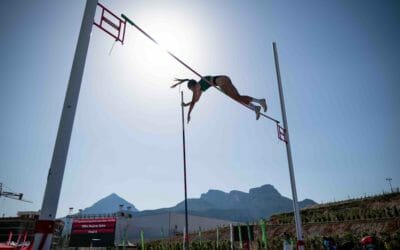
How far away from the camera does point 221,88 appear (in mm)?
7324

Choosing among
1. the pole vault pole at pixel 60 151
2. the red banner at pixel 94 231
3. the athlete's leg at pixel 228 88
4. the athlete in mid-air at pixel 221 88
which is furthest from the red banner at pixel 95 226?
the pole vault pole at pixel 60 151

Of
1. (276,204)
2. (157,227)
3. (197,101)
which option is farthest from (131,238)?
(276,204)

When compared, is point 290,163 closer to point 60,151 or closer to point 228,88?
Result: point 228,88

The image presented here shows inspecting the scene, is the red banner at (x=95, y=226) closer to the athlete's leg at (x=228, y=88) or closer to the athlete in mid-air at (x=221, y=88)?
the athlete in mid-air at (x=221, y=88)

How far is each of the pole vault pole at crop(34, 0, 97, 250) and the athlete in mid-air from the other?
12.5ft

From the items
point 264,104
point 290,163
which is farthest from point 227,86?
point 290,163

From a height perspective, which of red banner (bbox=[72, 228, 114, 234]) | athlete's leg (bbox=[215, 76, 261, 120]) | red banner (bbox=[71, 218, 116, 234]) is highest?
athlete's leg (bbox=[215, 76, 261, 120])

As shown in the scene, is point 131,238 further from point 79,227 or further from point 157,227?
point 79,227

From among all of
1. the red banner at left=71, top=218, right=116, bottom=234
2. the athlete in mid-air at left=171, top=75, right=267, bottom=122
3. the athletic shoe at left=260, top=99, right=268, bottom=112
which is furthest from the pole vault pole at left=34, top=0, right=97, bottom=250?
the red banner at left=71, top=218, right=116, bottom=234

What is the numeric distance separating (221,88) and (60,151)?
4849 mm

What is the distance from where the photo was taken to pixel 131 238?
42938 millimetres

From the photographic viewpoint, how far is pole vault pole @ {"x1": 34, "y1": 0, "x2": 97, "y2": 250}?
2.88m

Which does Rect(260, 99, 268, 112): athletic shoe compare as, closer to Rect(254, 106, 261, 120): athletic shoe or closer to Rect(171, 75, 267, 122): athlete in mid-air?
Rect(171, 75, 267, 122): athlete in mid-air

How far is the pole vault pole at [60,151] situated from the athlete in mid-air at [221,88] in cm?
381
